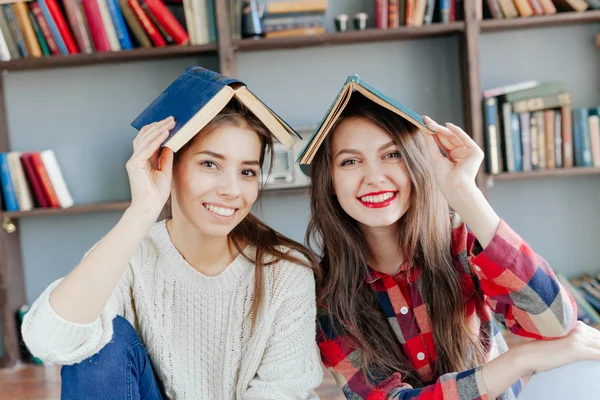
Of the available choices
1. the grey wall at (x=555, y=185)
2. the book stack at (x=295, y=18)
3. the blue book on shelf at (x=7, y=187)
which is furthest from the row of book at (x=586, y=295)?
the blue book on shelf at (x=7, y=187)

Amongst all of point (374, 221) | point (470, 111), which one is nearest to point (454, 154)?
point (374, 221)

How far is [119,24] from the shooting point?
2453 mm

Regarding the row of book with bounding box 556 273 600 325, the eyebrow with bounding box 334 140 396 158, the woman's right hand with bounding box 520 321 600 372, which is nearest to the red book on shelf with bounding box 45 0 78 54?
the eyebrow with bounding box 334 140 396 158

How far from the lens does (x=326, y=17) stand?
106 inches

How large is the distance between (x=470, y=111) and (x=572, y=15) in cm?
57

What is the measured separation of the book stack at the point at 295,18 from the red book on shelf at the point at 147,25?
0.45m

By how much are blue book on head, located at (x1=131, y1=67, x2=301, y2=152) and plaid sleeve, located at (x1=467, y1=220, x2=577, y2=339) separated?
0.49 meters

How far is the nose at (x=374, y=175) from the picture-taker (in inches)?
49.9

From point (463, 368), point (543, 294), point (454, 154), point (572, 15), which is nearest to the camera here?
point (543, 294)

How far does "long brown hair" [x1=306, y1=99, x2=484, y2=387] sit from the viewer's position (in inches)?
50.8

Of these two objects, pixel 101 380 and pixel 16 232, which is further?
pixel 16 232

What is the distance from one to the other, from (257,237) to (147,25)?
1424 millimetres

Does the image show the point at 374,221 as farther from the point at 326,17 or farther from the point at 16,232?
the point at 16,232

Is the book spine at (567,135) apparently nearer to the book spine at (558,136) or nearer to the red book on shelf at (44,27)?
the book spine at (558,136)
